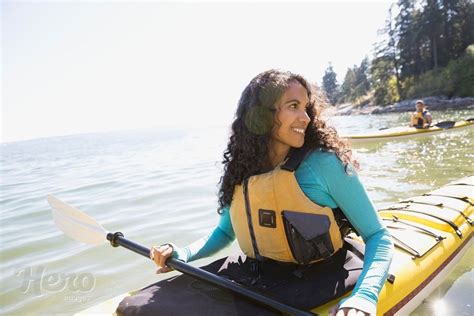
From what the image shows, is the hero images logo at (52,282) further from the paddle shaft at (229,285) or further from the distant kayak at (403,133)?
the distant kayak at (403,133)

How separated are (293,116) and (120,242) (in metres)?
1.36

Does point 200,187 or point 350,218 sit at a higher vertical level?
point 350,218

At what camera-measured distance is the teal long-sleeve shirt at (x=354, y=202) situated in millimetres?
1449

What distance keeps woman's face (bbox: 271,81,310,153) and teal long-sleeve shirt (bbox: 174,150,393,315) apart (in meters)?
0.14

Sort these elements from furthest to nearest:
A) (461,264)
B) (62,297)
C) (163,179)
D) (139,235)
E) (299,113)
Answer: (163,179)
(139,235)
(62,297)
(461,264)
(299,113)

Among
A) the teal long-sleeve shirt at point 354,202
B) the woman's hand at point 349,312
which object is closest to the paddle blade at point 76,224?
the teal long-sleeve shirt at point 354,202

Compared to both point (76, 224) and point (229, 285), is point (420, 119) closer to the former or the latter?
point (76, 224)

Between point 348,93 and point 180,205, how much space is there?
58214 millimetres

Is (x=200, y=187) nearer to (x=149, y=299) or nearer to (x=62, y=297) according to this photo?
(x=62, y=297)

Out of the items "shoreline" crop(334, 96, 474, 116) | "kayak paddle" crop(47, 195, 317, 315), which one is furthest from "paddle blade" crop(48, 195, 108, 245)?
"shoreline" crop(334, 96, 474, 116)

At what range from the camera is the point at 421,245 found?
7.82 ft

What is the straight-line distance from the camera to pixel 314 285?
1596 mm

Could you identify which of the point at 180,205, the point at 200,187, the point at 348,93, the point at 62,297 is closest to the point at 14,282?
the point at 62,297

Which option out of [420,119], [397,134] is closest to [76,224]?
[397,134]
